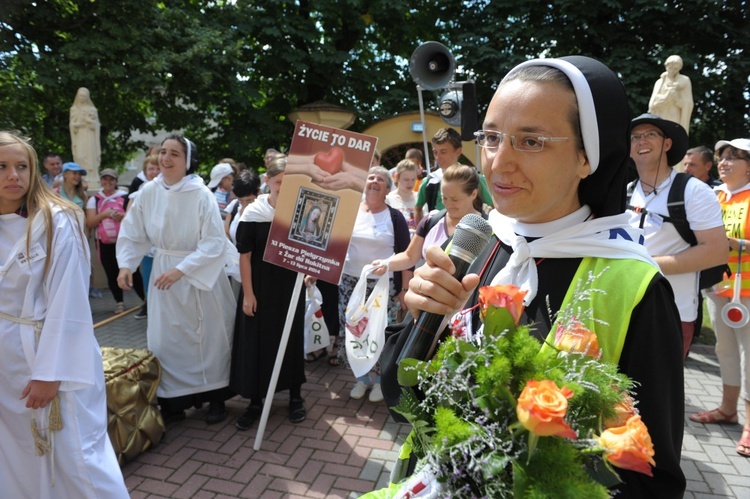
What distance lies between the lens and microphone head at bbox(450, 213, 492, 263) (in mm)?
1366

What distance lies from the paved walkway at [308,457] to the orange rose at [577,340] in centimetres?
290

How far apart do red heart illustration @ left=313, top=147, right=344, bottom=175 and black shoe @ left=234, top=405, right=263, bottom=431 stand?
7.34ft

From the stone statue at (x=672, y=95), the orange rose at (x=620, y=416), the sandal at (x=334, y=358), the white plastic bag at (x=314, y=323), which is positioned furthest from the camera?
the stone statue at (x=672, y=95)

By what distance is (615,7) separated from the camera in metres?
15.2

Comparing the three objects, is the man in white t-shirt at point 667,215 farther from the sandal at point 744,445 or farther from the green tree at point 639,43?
the green tree at point 639,43

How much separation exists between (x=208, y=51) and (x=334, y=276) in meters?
12.5

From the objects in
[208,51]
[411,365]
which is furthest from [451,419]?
[208,51]

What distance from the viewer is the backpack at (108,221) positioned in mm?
8125

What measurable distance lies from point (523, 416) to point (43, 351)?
2.62 meters

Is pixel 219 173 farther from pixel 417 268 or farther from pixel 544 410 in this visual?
pixel 544 410

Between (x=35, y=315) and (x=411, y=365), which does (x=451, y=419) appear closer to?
(x=411, y=365)

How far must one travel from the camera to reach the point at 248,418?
177 inches

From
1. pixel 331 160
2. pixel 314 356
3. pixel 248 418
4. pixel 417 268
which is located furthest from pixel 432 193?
pixel 417 268

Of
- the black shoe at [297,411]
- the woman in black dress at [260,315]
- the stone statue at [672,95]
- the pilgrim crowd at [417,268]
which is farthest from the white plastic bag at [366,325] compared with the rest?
the stone statue at [672,95]
